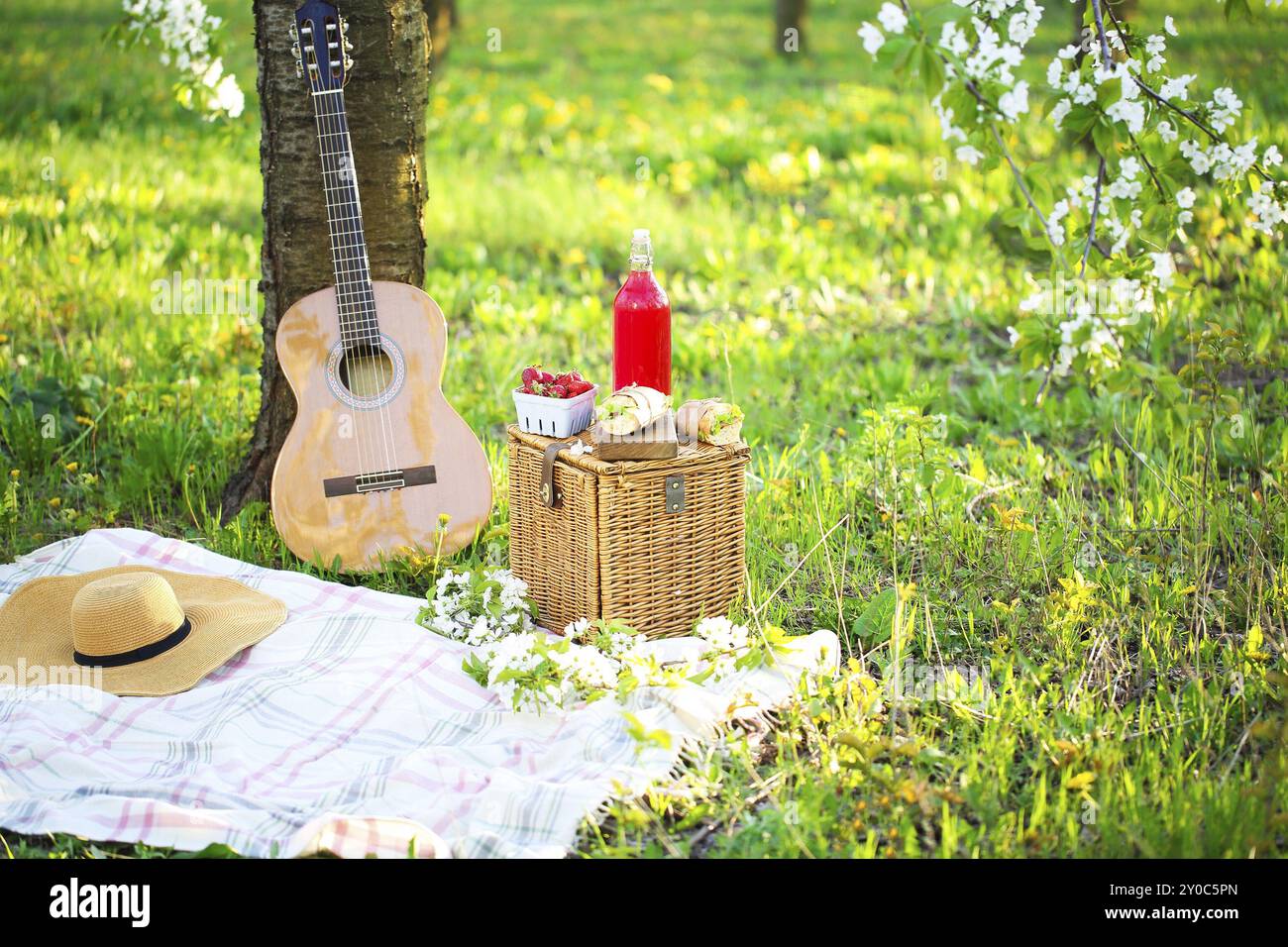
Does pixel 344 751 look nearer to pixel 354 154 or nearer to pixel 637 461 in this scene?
pixel 637 461

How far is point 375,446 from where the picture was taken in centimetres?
386

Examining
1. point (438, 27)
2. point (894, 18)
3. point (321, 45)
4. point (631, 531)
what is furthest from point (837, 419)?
point (438, 27)

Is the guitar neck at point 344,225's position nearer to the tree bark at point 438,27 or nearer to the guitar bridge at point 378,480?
the guitar bridge at point 378,480

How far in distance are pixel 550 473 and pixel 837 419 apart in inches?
79.2

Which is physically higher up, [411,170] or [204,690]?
[411,170]

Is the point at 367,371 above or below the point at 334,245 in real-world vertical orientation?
below

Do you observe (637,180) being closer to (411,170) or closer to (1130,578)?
(411,170)

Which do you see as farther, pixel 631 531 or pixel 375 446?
pixel 375 446

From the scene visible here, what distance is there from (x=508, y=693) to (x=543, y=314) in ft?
10.6

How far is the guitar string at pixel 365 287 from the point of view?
3744mm

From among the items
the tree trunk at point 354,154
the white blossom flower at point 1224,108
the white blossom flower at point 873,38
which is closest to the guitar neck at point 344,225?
the tree trunk at point 354,154

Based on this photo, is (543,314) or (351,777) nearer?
(351,777)
